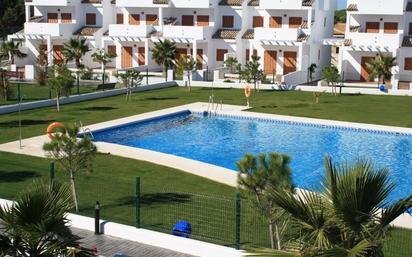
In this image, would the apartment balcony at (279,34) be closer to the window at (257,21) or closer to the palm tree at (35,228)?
the window at (257,21)

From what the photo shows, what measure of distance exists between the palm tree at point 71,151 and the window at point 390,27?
36.5 m

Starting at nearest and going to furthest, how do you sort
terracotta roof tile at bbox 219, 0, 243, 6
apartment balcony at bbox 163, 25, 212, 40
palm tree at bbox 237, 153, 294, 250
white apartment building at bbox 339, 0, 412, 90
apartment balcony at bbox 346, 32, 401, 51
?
palm tree at bbox 237, 153, 294, 250, apartment balcony at bbox 346, 32, 401, 51, white apartment building at bbox 339, 0, 412, 90, apartment balcony at bbox 163, 25, 212, 40, terracotta roof tile at bbox 219, 0, 243, 6

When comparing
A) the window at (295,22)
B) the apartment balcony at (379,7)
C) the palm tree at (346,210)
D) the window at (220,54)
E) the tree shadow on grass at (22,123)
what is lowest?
the tree shadow on grass at (22,123)

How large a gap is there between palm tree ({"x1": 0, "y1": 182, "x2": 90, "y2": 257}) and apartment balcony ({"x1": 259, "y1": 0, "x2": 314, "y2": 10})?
42.7m

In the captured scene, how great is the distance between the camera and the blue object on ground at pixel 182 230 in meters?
12.8

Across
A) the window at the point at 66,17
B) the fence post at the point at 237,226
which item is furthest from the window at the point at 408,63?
the fence post at the point at 237,226

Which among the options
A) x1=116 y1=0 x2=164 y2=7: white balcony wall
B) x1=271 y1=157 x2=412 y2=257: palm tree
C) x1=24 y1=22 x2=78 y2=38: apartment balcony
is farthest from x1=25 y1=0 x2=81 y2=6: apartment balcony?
x1=271 y1=157 x2=412 y2=257: palm tree

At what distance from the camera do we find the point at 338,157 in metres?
24.3

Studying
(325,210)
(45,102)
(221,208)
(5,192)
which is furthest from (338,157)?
(325,210)

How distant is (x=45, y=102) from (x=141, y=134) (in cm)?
728

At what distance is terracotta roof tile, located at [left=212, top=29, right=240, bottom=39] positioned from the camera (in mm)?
49969

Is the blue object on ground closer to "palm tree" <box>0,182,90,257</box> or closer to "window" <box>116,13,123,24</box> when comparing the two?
"palm tree" <box>0,182,90,257</box>

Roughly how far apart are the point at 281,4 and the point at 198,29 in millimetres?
6923

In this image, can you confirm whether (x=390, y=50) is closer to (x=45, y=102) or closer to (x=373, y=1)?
(x=373, y=1)
